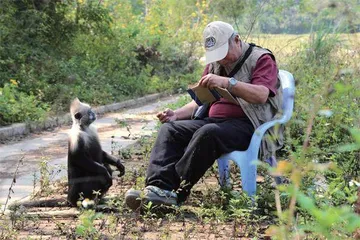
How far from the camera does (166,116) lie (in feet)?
20.2

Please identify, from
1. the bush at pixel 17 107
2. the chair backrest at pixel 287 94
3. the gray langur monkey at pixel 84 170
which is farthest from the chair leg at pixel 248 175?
the bush at pixel 17 107

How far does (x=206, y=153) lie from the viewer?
549 centimetres

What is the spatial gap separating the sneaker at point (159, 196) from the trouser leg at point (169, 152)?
80 mm

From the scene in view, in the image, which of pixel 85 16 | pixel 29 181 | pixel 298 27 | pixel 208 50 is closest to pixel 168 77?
pixel 85 16

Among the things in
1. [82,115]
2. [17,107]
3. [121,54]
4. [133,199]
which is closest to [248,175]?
[133,199]

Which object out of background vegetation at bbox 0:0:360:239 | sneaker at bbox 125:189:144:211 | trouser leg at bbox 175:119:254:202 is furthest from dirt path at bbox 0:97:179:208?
trouser leg at bbox 175:119:254:202

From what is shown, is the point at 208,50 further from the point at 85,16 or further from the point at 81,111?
the point at 85,16

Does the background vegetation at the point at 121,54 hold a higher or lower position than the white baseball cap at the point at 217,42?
lower

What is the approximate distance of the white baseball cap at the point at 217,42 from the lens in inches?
222

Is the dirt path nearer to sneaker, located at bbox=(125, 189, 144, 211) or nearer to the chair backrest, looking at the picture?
sneaker, located at bbox=(125, 189, 144, 211)

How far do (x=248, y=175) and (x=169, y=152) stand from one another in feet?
2.17

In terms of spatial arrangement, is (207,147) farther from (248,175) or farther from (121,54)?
(121,54)

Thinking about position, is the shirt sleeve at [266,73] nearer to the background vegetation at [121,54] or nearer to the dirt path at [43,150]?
the background vegetation at [121,54]

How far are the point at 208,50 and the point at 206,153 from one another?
2.72 feet
